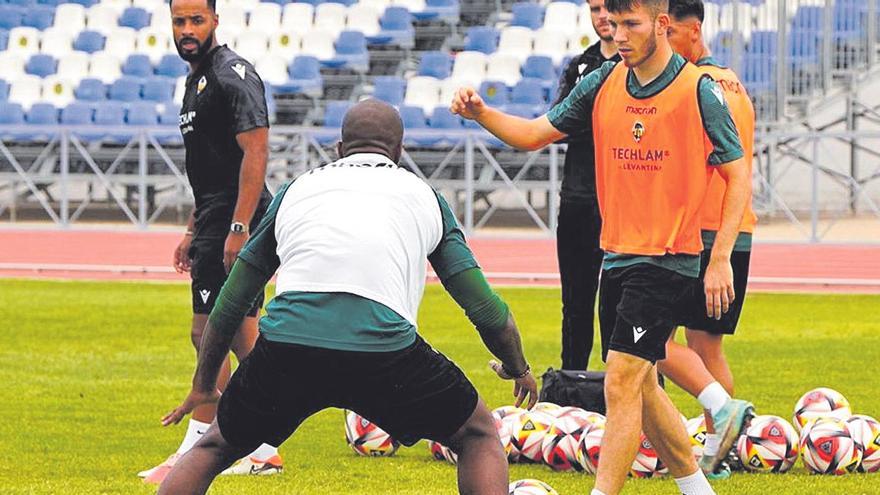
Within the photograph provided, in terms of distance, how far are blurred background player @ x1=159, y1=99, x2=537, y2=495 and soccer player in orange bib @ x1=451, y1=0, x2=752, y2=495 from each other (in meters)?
1.03

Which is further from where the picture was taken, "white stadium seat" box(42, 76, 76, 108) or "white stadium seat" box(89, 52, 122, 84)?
"white stadium seat" box(89, 52, 122, 84)

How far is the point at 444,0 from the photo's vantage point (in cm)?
3095

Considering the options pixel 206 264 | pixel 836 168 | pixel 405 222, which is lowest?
pixel 836 168

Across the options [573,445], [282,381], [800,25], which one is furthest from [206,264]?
[800,25]

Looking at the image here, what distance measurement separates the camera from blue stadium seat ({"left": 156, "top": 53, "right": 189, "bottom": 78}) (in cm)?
3116

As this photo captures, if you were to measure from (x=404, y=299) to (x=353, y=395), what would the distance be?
349mm

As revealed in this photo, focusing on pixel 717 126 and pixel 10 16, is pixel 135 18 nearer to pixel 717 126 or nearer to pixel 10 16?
pixel 10 16

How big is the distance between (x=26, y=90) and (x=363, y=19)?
5811 millimetres

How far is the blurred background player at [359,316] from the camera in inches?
227

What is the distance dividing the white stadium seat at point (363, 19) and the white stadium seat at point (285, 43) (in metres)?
0.92

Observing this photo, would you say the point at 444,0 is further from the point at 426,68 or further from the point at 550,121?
the point at 550,121

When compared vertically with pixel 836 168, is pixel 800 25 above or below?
above

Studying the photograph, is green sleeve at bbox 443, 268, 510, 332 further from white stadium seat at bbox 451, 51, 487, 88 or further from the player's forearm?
white stadium seat at bbox 451, 51, 487, 88

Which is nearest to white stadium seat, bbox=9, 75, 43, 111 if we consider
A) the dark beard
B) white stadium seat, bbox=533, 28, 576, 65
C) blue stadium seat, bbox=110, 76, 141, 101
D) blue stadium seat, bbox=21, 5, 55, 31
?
blue stadium seat, bbox=110, 76, 141, 101
